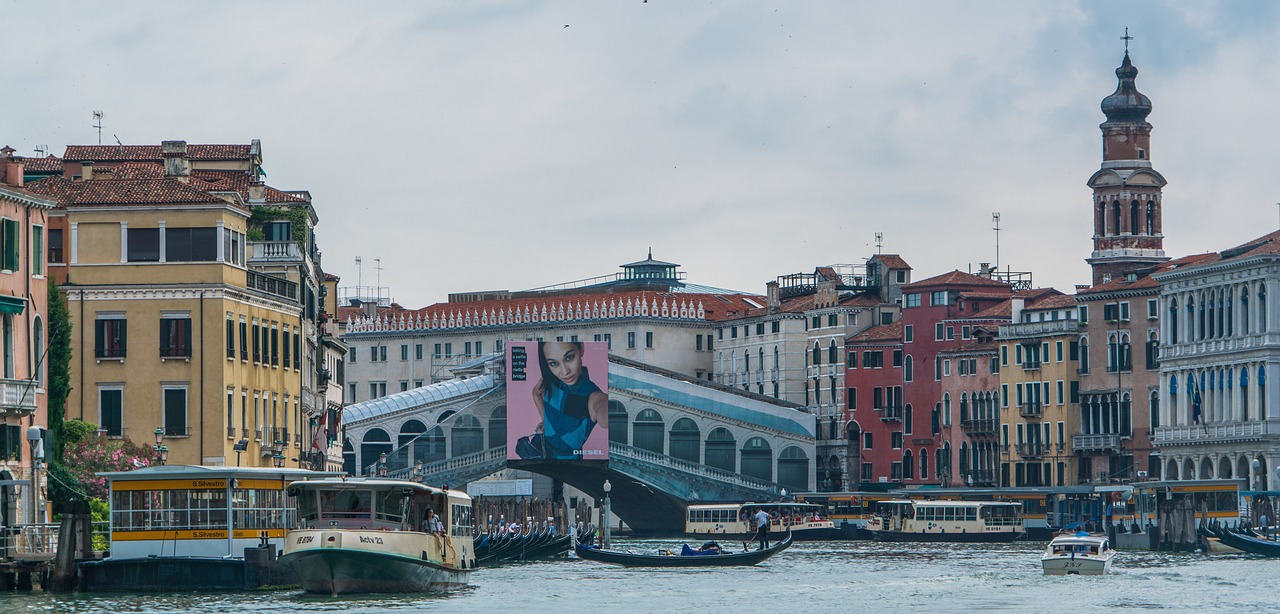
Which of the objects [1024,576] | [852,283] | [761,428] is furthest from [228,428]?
[852,283]

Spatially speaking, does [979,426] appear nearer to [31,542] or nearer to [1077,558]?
[1077,558]

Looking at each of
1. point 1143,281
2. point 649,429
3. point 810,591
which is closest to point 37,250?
point 810,591

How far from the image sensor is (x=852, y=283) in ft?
509

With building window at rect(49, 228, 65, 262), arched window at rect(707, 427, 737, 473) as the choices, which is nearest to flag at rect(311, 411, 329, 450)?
building window at rect(49, 228, 65, 262)

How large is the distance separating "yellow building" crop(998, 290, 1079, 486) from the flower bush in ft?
219

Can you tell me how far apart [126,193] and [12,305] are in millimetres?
9887

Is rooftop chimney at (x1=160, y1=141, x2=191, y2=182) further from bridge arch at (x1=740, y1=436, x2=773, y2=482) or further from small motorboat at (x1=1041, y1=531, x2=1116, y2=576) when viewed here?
bridge arch at (x1=740, y1=436, x2=773, y2=482)

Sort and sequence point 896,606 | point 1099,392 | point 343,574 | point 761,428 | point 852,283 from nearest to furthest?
point 343,574
point 896,606
point 1099,392
point 761,428
point 852,283

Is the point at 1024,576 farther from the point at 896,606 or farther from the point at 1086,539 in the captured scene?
the point at 896,606

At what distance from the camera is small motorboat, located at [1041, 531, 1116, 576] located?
7219cm

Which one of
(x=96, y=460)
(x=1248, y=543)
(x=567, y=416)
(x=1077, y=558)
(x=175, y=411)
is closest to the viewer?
(x=96, y=460)

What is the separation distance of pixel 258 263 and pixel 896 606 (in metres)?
27.7

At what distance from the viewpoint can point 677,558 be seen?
75.4m

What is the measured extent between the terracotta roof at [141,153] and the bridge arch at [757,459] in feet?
198
